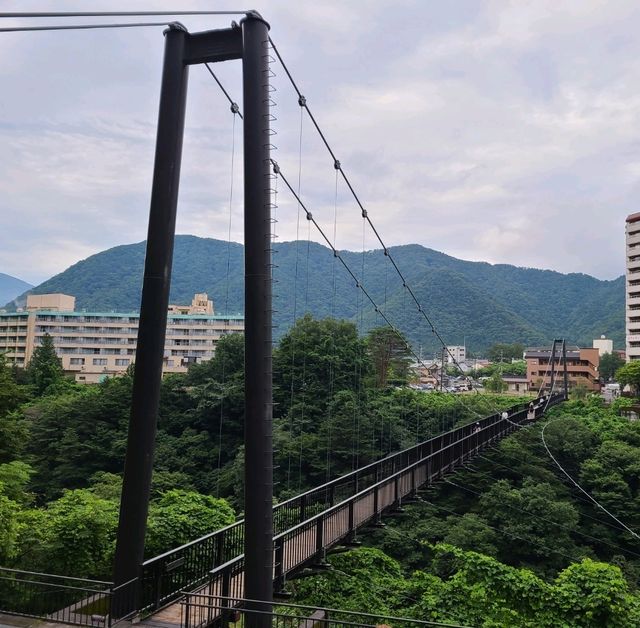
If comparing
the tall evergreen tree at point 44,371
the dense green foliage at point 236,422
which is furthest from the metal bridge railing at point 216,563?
the tall evergreen tree at point 44,371

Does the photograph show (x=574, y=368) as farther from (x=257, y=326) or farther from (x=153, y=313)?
(x=257, y=326)

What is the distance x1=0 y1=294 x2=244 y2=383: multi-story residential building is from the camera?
71.7 metres

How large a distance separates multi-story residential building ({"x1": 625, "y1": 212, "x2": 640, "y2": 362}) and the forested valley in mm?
16793

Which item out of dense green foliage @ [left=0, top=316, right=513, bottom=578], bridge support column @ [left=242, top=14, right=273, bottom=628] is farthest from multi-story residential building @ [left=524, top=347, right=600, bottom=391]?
bridge support column @ [left=242, top=14, right=273, bottom=628]

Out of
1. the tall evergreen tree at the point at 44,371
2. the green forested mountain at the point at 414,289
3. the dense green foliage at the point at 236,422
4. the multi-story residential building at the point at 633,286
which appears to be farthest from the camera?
the green forested mountain at the point at 414,289

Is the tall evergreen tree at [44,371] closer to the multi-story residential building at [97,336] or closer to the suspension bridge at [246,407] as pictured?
the multi-story residential building at [97,336]

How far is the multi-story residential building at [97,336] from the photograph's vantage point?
71688 mm

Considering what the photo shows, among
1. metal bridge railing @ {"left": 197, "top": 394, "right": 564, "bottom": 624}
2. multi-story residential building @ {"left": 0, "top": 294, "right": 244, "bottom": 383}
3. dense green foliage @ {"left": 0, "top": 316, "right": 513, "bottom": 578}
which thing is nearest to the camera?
metal bridge railing @ {"left": 197, "top": 394, "right": 564, "bottom": 624}

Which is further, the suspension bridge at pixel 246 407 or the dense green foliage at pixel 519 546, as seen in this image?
the dense green foliage at pixel 519 546

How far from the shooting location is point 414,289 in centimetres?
9875

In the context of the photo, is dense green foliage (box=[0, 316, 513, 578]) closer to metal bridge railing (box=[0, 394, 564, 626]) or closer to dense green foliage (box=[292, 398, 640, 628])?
dense green foliage (box=[292, 398, 640, 628])

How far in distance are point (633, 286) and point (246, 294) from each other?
191ft

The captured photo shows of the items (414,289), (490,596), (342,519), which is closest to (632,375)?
(490,596)

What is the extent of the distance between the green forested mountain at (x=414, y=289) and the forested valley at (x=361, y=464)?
38963 mm
